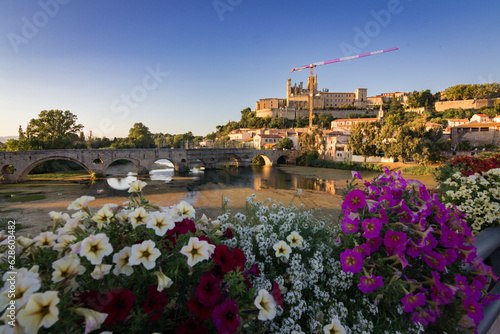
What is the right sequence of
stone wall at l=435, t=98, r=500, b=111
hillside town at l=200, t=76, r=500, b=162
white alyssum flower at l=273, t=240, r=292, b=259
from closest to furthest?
white alyssum flower at l=273, t=240, r=292, b=259
hillside town at l=200, t=76, r=500, b=162
stone wall at l=435, t=98, r=500, b=111

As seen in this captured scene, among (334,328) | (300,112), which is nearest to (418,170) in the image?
(334,328)

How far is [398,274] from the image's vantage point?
5.06 feet

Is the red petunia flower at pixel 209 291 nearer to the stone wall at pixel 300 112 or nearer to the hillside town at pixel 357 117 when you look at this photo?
the hillside town at pixel 357 117

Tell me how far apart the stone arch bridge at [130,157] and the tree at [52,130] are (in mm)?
9102

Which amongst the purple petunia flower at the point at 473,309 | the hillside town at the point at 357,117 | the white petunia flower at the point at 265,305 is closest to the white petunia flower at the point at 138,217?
the white petunia flower at the point at 265,305

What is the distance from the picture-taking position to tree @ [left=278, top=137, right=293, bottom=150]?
5678cm

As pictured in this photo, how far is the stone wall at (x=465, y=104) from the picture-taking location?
223ft

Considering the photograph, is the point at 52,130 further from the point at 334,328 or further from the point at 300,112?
the point at 300,112

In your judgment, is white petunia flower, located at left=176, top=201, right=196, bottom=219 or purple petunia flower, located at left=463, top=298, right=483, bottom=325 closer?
purple petunia flower, located at left=463, top=298, right=483, bottom=325

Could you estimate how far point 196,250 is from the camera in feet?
4.27

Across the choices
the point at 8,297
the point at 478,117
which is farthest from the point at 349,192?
the point at 478,117

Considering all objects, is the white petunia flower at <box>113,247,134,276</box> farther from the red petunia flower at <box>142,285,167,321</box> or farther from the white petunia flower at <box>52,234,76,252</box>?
the white petunia flower at <box>52,234,76,252</box>

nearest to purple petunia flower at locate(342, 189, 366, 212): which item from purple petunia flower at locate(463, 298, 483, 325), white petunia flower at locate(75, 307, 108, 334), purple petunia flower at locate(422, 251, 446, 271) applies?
purple petunia flower at locate(422, 251, 446, 271)

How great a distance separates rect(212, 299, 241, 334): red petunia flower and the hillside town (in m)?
44.7
